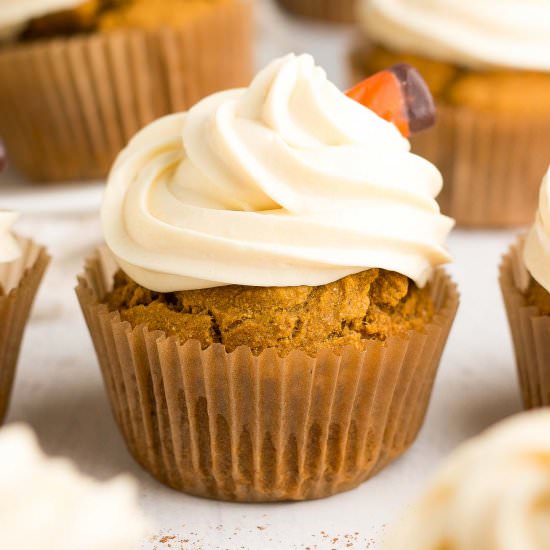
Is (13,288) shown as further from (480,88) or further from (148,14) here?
(480,88)

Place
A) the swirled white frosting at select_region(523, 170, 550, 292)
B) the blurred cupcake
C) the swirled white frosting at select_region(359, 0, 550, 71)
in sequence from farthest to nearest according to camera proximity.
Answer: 1. the swirled white frosting at select_region(359, 0, 550, 71)
2. the blurred cupcake
3. the swirled white frosting at select_region(523, 170, 550, 292)

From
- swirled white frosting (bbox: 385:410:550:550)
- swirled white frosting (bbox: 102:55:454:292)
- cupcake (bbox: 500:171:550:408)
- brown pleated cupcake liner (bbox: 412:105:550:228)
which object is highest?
swirled white frosting (bbox: 385:410:550:550)

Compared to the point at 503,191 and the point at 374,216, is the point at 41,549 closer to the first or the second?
the point at 374,216

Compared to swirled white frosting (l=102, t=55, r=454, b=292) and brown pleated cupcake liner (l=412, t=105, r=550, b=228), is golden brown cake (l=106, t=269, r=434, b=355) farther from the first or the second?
brown pleated cupcake liner (l=412, t=105, r=550, b=228)

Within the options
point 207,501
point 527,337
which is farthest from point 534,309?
point 207,501

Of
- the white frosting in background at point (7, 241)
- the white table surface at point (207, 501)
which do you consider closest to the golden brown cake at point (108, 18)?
the white table surface at point (207, 501)

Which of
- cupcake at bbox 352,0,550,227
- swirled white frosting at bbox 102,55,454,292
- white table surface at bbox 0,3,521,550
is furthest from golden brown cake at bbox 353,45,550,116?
swirled white frosting at bbox 102,55,454,292

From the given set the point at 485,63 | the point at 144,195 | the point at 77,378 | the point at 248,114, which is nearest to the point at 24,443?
the point at 144,195

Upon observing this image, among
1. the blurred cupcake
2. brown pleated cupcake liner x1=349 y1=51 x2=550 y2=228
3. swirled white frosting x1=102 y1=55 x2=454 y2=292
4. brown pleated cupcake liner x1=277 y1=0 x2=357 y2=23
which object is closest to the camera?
swirled white frosting x1=102 y1=55 x2=454 y2=292
